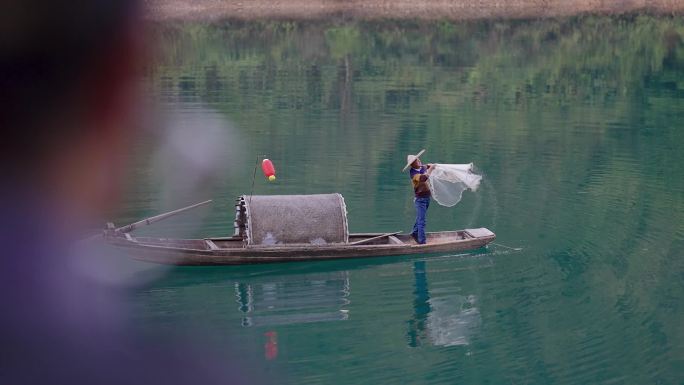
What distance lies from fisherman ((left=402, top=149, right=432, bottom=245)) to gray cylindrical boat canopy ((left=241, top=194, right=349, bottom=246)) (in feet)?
4.90

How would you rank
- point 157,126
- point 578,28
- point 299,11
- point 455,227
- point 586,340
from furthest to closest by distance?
point 299,11 < point 578,28 < point 157,126 < point 455,227 < point 586,340

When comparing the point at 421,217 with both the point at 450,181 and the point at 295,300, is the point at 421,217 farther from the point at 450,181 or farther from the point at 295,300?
the point at 295,300

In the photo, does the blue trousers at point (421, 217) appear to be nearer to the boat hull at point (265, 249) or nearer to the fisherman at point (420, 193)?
the fisherman at point (420, 193)

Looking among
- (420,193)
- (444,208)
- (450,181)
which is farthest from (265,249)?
(444,208)

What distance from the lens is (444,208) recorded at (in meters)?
25.7

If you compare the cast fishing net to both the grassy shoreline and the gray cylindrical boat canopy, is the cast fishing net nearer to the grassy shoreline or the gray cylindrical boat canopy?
the gray cylindrical boat canopy

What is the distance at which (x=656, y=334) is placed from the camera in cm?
1736

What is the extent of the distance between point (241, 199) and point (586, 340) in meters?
7.16

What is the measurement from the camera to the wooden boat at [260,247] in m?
19.9

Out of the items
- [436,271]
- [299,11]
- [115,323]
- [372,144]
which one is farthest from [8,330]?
[299,11]

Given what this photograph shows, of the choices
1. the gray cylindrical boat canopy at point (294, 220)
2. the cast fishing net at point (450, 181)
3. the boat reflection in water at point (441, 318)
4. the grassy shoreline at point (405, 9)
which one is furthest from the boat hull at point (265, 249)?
the grassy shoreline at point (405, 9)

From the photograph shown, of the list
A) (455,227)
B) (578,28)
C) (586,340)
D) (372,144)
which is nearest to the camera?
(586,340)

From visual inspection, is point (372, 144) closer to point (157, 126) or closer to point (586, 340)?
point (157, 126)

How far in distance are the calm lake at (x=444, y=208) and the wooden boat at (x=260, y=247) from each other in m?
0.29
